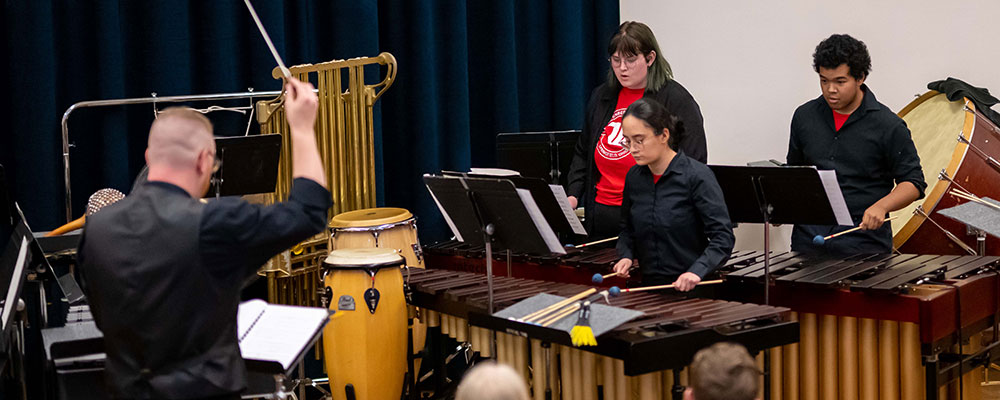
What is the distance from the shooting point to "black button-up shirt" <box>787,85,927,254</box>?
4.32 m

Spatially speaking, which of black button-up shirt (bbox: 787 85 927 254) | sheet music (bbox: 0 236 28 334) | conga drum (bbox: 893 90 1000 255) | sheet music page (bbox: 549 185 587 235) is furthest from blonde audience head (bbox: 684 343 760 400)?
conga drum (bbox: 893 90 1000 255)

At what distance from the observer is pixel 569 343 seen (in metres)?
3.29

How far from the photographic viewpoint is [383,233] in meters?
4.76

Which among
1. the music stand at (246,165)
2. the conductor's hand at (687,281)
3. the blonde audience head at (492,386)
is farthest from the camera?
the music stand at (246,165)

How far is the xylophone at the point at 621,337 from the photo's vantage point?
324cm

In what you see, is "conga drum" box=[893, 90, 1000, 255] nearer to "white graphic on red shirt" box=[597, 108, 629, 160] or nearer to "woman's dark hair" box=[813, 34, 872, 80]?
"woman's dark hair" box=[813, 34, 872, 80]

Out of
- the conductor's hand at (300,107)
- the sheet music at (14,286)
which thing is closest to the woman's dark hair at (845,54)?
the conductor's hand at (300,107)

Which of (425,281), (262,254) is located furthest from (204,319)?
(425,281)

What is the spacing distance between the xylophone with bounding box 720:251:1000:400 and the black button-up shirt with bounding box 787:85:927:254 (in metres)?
0.39

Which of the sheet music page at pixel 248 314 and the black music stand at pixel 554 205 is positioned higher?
the black music stand at pixel 554 205

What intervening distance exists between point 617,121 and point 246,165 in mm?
1671

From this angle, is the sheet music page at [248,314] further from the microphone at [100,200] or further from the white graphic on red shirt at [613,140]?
the white graphic on red shirt at [613,140]

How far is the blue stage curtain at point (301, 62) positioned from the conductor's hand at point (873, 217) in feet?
8.81

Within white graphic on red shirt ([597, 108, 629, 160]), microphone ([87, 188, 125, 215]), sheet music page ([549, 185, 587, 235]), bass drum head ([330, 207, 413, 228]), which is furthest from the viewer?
bass drum head ([330, 207, 413, 228])
